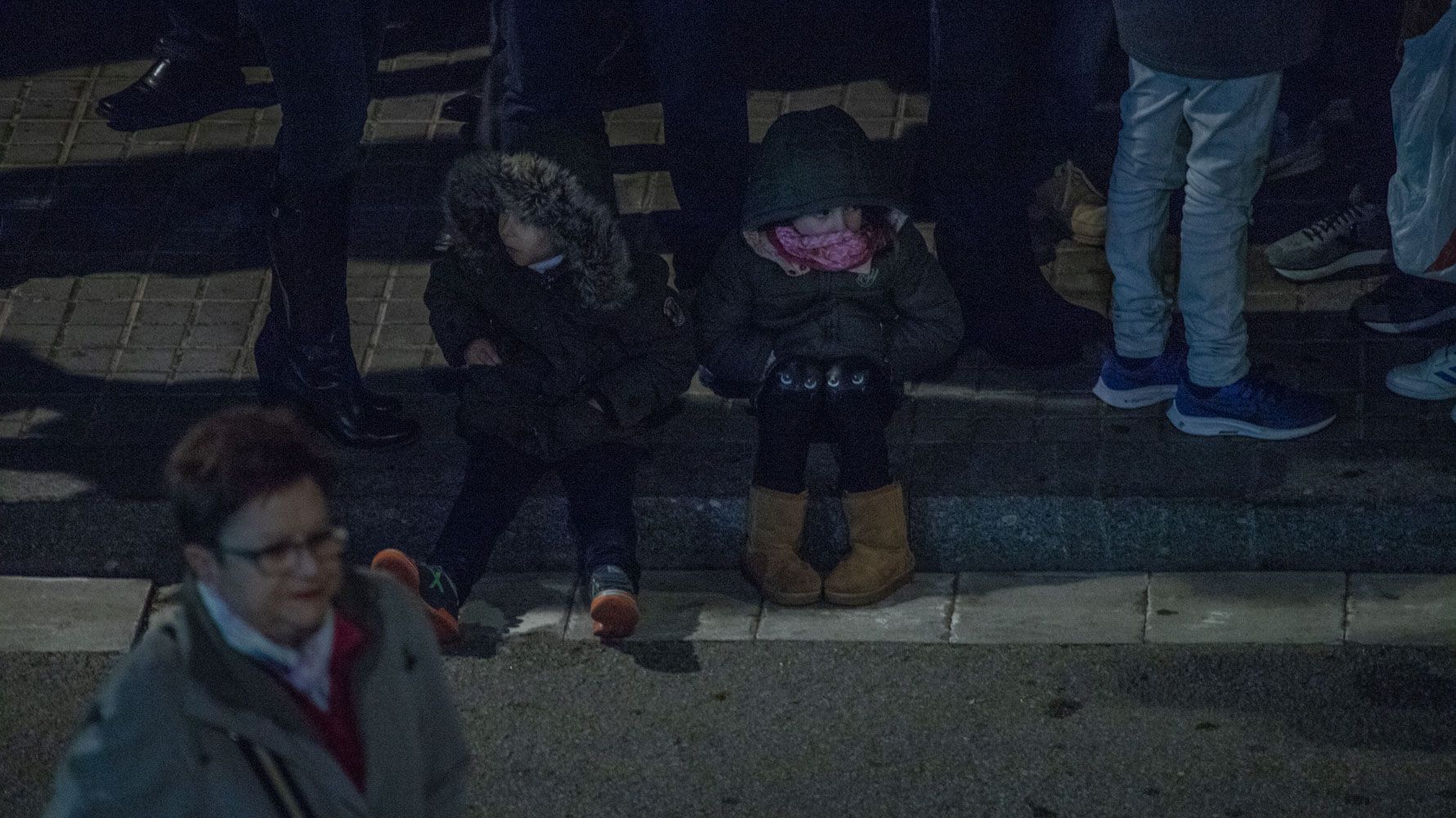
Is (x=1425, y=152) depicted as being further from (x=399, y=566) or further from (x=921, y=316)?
(x=399, y=566)

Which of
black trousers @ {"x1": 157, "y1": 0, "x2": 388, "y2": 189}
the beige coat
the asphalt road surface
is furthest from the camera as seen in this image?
black trousers @ {"x1": 157, "y1": 0, "x2": 388, "y2": 189}

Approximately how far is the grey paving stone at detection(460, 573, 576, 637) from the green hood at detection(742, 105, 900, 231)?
1.20 metres

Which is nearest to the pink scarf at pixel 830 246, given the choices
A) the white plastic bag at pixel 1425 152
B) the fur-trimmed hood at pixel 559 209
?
the fur-trimmed hood at pixel 559 209

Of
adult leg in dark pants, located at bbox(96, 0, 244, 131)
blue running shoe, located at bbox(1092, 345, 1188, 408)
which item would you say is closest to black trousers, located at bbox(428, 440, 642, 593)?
blue running shoe, located at bbox(1092, 345, 1188, 408)

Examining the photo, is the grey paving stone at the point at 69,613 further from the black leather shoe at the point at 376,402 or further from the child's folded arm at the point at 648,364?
the child's folded arm at the point at 648,364

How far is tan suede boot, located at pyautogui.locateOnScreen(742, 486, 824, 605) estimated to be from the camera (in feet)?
21.6

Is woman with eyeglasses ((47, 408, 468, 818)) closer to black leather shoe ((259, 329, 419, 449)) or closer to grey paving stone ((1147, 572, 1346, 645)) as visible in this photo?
grey paving stone ((1147, 572, 1346, 645))

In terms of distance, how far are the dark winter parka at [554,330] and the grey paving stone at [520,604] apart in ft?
1.27

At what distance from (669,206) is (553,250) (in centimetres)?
165

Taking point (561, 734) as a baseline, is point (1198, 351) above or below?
above

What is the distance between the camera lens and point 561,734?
6.19 m

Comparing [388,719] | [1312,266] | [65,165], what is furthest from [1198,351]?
[65,165]

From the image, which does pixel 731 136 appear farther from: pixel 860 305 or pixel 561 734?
pixel 561 734

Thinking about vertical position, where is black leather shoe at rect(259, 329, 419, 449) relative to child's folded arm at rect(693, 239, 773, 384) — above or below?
below
